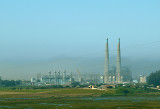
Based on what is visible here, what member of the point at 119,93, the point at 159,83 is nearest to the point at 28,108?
the point at 119,93

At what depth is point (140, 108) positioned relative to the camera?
57656mm

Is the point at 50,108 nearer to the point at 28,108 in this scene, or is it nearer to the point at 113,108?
the point at 28,108

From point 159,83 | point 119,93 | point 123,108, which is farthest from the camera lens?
point 159,83

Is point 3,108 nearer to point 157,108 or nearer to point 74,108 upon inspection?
point 74,108

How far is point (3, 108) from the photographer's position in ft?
195

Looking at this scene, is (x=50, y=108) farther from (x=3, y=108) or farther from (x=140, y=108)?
(x=140, y=108)

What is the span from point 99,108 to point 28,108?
13.6 meters

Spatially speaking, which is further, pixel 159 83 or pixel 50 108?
pixel 159 83

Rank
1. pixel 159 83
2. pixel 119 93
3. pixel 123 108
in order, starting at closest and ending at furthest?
pixel 123 108 → pixel 119 93 → pixel 159 83

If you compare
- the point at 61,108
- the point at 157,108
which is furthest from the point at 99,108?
the point at 157,108

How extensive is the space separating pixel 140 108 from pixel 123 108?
3226 mm

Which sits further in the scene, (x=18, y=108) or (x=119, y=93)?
(x=119, y=93)

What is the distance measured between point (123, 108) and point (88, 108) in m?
6.57

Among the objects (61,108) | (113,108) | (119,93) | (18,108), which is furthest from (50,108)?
(119,93)
